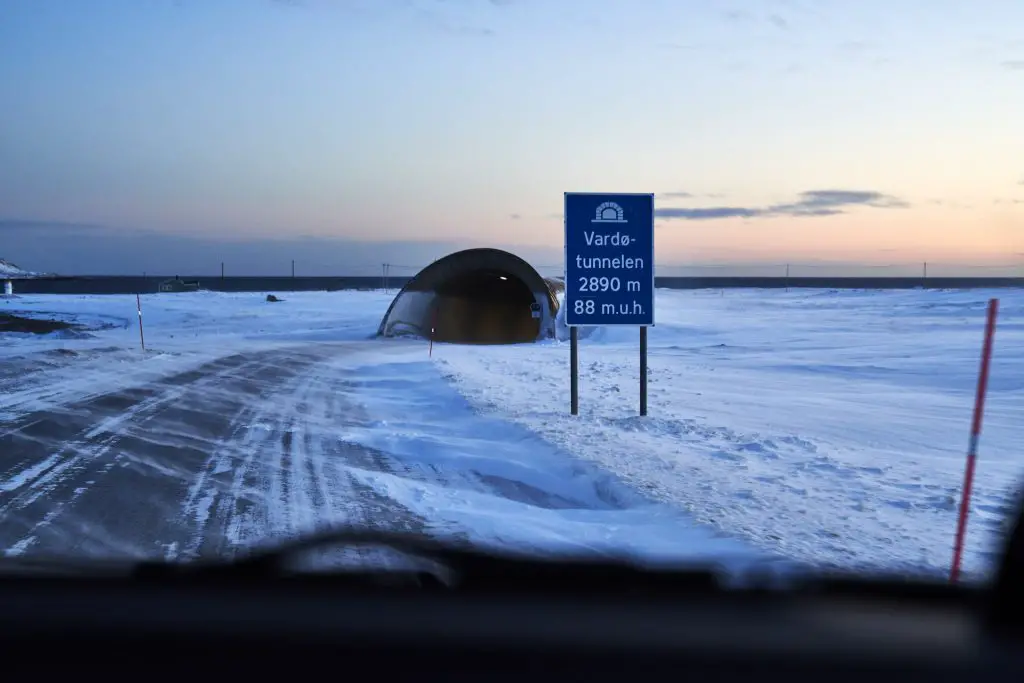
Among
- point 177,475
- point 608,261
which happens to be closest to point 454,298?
point 608,261

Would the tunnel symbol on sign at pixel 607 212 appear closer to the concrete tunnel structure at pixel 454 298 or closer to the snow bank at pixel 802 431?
the snow bank at pixel 802 431

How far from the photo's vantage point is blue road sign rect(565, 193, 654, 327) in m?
12.4

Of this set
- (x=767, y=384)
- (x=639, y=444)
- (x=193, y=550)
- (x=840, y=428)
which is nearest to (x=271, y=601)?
(x=193, y=550)

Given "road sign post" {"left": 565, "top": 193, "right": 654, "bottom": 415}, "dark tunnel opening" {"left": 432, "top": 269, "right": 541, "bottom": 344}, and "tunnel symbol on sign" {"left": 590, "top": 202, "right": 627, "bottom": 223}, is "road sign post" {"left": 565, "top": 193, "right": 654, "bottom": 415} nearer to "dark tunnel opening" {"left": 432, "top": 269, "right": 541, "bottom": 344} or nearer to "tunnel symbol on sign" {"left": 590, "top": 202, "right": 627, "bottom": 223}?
"tunnel symbol on sign" {"left": 590, "top": 202, "right": 627, "bottom": 223}

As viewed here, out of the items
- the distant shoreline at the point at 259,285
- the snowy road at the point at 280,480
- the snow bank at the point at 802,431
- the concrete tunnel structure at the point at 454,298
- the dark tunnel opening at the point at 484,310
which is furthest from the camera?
the distant shoreline at the point at 259,285

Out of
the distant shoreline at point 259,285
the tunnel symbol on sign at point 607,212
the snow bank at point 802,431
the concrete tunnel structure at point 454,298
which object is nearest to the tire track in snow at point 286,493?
the snow bank at point 802,431

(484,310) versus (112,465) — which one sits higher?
(112,465)

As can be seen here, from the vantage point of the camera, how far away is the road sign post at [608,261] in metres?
12.4

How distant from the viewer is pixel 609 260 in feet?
41.3

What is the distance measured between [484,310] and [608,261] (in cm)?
2542

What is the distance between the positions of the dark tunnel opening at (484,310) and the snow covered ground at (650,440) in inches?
264

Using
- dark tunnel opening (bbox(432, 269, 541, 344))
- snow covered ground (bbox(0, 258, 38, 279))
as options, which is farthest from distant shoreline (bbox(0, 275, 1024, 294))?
dark tunnel opening (bbox(432, 269, 541, 344))

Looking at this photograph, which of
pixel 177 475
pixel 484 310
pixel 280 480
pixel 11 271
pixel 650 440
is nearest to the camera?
pixel 280 480

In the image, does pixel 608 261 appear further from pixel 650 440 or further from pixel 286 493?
pixel 286 493
